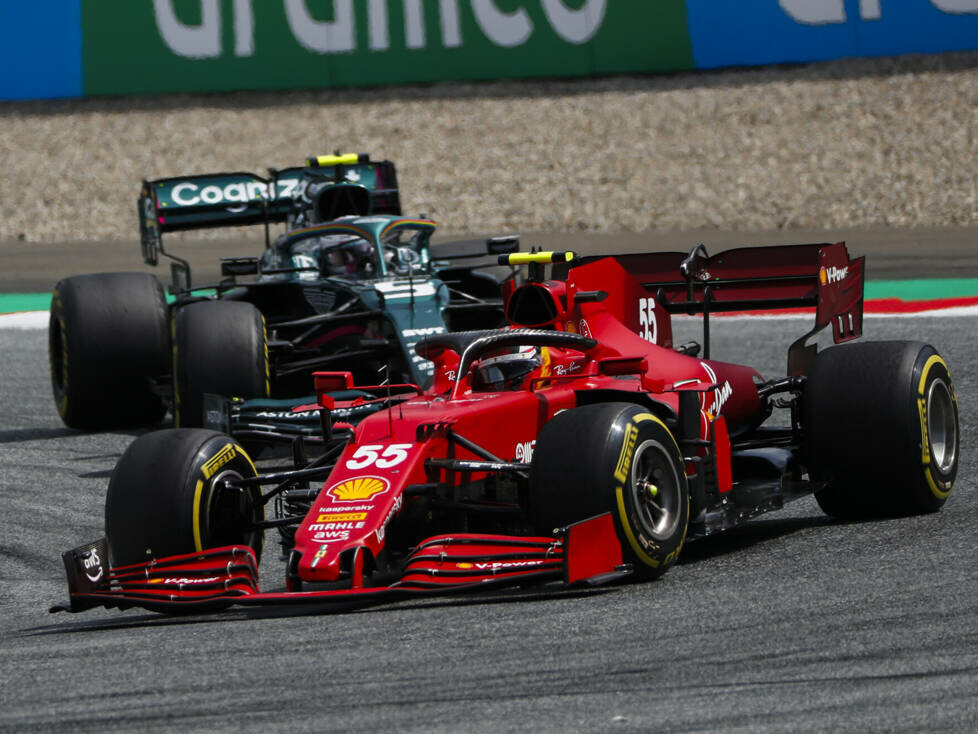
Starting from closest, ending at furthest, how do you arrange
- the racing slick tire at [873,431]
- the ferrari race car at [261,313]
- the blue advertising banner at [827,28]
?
the racing slick tire at [873,431] → the ferrari race car at [261,313] → the blue advertising banner at [827,28]

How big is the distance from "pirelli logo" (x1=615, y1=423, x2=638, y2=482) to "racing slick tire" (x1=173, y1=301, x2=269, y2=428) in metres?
5.07

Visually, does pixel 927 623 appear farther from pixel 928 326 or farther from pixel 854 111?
pixel 854 111

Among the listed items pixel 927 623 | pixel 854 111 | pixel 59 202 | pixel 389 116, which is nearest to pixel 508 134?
pixel 389 116

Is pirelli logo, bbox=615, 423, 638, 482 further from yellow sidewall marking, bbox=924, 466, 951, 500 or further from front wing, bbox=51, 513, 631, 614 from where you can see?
yellow sidewall marking, bbox=924, 466, 951, 500

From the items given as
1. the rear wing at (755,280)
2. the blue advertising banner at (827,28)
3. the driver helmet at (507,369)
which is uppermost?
the blue advertising banner at (827,28)

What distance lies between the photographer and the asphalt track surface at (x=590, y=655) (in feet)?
15.6

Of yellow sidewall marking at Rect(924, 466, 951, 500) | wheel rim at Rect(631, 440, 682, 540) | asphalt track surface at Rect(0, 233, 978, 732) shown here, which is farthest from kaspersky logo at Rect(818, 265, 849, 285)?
wheel rim at Rect(631, 440, 682, 540)

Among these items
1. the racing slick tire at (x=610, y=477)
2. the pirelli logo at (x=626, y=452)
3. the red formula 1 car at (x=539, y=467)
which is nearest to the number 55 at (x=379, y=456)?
the red formula 1 car at (x=539, y=467)

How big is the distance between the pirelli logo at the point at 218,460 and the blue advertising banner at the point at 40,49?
18314 mm

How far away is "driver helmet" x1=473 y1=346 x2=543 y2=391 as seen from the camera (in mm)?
7613

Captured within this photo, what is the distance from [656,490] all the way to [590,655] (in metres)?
1.36

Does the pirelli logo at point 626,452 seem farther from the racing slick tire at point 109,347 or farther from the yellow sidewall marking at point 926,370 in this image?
the racing slick tire at point 109,347

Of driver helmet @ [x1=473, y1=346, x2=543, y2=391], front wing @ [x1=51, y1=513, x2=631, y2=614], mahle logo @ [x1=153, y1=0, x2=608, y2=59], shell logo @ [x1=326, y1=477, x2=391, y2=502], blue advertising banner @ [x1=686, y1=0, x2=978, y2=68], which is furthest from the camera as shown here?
mahle logo @ [x1=153, y1=0, x2=608, y2=59]

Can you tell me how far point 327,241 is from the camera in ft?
43.4
